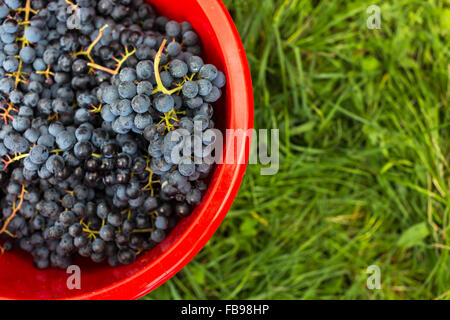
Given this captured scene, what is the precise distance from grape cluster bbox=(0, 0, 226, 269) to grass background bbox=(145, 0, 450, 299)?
1.81 ft

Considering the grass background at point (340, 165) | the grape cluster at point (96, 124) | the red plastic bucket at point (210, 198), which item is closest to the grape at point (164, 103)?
the grape cluster at point (96, 124)

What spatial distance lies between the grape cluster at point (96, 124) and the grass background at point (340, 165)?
0.55 meters

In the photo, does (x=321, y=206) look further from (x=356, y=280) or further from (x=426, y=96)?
(x=426, y=96)

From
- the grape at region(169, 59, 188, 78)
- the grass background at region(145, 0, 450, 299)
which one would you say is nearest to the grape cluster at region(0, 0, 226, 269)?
the grape at region(169, 59, 188, 78)

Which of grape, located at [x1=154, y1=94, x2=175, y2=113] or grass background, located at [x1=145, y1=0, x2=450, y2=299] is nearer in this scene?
grape, located at [x1=154, y1=94, x2=175, y2=113]

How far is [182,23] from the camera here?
3.73ft

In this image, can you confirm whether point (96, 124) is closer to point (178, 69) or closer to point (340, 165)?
point (178, 69)

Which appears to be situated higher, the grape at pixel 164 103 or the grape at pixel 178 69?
the grape at pixel 178 69

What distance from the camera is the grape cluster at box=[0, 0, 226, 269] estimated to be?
39.1 inches

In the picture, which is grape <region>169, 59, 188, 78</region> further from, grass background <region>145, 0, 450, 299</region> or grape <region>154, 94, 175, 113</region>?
grass background <region>145, 0, 450, 299</region>

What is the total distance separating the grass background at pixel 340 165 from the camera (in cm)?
162

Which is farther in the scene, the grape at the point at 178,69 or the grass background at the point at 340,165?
the grass background at the point at 340,165

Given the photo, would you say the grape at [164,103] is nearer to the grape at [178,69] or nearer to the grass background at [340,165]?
the grape at [178,69]
